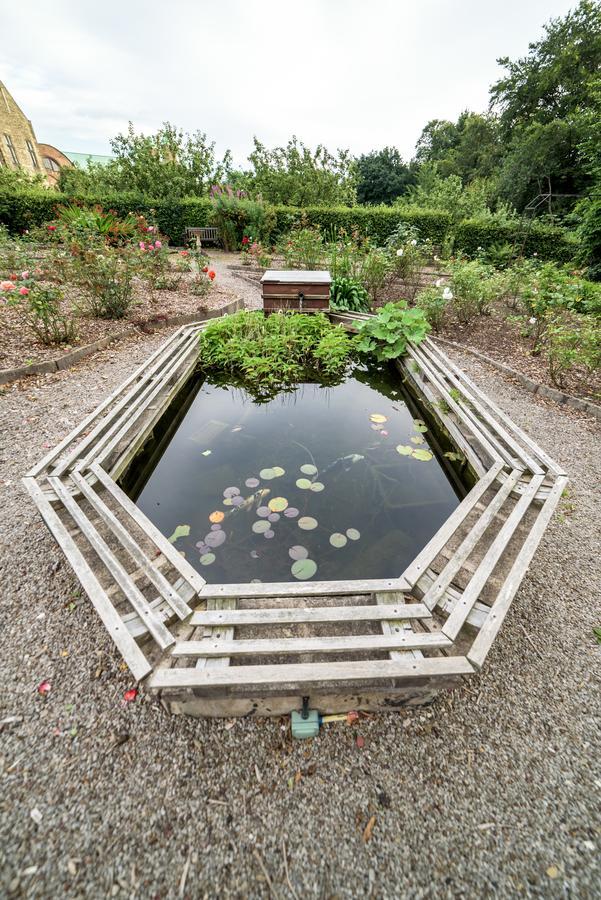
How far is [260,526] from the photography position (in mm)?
2104

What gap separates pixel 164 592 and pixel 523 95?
27.2 meters

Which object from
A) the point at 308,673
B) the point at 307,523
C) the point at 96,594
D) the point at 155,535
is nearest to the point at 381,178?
the point at 307,523

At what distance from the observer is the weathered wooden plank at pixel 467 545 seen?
1452mm

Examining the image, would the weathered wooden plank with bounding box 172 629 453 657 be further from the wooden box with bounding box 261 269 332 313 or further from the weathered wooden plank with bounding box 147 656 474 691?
the wooden box with bounding box 261 269 332 313

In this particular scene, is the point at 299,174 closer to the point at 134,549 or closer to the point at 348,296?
the point at 348,296

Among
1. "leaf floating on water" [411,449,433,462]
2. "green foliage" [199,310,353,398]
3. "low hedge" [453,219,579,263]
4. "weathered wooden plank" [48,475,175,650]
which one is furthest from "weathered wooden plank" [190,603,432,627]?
"low hedge" [453,219,579,263]

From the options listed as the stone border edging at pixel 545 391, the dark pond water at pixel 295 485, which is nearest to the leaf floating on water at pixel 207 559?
the dark pond water at pixel 295 485

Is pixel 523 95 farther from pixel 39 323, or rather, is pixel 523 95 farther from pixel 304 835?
pixel 304 835

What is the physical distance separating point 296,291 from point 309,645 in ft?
15.8

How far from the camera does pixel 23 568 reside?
1.81m

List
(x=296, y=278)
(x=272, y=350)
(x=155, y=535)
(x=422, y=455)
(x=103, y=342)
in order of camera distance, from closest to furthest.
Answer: (x=155, y=535) → (x=422, y=455) → (x=272, y=350) → (x=103, y=342) → (x=296, y=278)

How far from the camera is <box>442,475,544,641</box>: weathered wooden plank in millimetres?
1324

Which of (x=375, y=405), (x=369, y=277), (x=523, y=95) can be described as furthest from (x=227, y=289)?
(x=523, y=95)

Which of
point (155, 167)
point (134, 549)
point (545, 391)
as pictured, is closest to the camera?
point (134, 549)
